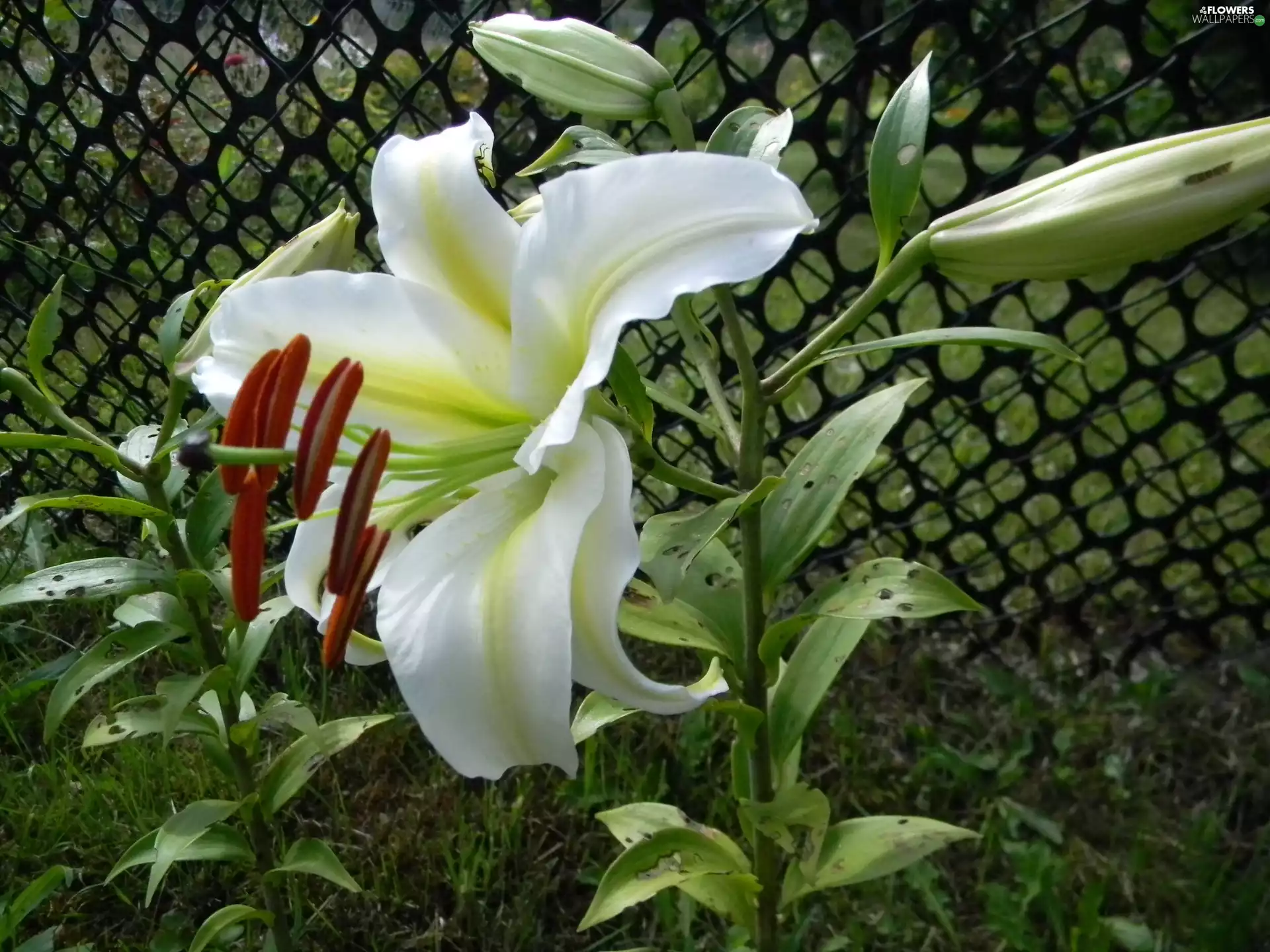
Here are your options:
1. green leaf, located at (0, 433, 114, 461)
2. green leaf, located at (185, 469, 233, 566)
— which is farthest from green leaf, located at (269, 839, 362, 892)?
green leaf, located at (0, 433, 114, 461)

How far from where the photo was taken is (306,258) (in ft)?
1.69

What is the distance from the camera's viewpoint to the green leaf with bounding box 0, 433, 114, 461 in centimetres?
57

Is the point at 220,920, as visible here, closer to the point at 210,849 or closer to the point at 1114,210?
the point at 210,849

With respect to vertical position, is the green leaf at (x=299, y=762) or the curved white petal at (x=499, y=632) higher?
the curved white petal at (x=499, y=632)

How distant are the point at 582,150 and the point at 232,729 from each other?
51 centimetres

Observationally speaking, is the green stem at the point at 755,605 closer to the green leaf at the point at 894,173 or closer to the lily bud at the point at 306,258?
the green leaf at the point at 894,173

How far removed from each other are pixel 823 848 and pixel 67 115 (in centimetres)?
133

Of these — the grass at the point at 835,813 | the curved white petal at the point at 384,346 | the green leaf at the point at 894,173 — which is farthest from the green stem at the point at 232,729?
the green leaf at the point at 894,173

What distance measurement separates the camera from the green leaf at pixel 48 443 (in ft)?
1.87

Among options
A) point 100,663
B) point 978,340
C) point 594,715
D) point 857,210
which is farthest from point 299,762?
point 857,210

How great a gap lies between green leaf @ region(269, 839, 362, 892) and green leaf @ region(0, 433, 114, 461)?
36 centimetres

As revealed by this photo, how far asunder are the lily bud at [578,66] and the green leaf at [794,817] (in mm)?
397

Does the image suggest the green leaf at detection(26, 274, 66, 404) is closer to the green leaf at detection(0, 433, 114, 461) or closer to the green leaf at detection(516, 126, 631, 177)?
the green leaf at detection(0, 433, 114, 461)

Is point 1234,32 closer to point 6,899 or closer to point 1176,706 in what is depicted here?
point 1176,706
